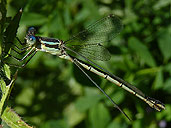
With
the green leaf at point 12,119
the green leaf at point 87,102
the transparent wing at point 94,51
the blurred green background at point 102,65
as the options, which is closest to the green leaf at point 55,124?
the blurred green background at point 102,65

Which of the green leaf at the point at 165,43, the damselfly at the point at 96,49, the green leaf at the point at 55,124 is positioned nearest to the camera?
the damselfly at the point at 96,49

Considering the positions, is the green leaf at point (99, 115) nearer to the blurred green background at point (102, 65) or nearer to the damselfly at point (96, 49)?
the blurred green background at point (102, 65)

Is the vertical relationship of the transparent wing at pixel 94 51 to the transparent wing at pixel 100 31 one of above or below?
below

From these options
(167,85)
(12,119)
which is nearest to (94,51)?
(167,85)

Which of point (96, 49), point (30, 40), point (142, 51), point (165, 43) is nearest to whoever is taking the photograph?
point (30, 40)

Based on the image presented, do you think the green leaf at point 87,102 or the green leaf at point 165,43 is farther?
the green leaf at point 165,43

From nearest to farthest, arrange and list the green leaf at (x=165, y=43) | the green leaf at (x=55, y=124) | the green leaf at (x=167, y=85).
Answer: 1. the green leaf at (x=167, y=85)
2. the green leaf at (x=165, y=43)
3. the green leaf at (x=55, y=124)

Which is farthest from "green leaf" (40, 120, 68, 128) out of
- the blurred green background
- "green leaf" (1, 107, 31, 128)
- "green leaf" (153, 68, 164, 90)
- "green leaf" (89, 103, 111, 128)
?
"green leaf" (1, 107, 31, 128)

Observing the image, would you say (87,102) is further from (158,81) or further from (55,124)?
(158,81)
